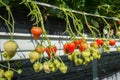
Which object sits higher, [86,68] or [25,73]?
[25,73]

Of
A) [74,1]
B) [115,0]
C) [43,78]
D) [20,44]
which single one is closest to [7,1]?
[20,44]

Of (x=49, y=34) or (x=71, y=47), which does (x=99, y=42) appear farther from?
(x=71, y=47)

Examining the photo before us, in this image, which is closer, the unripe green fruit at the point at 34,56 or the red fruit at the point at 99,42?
the unripe green fruit at the point at 34,56

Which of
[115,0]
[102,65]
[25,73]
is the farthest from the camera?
[102,65]

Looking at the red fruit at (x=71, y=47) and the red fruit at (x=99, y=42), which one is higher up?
the red fruit at (x=71, y=47)

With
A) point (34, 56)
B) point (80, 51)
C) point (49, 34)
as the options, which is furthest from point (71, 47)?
point (49, 34)

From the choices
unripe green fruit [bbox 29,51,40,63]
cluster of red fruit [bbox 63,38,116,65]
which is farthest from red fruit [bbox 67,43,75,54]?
unripe green fruit [bbox 29,51,40,63]

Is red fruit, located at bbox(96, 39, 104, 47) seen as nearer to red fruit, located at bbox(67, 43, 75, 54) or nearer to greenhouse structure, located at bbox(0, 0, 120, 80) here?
greenhouse structure, located at bbox(0, 0, 120, 80)

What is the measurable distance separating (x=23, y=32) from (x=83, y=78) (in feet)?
11.8

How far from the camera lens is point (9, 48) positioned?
114cm

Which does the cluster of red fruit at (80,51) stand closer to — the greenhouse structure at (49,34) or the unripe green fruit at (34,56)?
the greenhouse structure at (49,34)

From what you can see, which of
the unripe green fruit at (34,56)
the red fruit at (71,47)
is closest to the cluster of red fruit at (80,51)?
the red fruit at (71,47)

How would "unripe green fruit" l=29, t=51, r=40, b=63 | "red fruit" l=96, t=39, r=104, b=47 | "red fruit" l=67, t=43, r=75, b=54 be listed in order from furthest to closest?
"red fruit" l=96, t=39, r=104, b=47 < "red fruit" l=67, t=43, r=75, b=54 < "unripe green fruit" l=29, t=51, r=40, b=63

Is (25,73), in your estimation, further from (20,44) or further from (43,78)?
(20,44)
